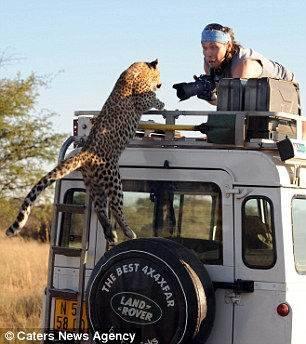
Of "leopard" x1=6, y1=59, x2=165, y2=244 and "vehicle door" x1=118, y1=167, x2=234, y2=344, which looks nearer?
"vehicle door" x1=118, y1=167, x2=234, y2=344

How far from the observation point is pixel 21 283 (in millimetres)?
14172

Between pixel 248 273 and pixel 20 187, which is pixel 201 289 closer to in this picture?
pixel 248 273

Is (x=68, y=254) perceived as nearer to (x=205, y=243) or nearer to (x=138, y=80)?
(x=205, y=243)

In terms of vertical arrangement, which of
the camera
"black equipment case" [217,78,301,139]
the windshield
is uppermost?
the camera

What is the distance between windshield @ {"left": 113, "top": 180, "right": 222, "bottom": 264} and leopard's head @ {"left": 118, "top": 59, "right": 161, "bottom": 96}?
99 centimetres

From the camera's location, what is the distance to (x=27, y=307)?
12039 millimetres

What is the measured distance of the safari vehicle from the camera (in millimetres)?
5945

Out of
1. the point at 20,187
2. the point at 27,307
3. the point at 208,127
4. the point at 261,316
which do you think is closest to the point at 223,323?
the point at 261,316

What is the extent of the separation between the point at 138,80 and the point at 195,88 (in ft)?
1.40

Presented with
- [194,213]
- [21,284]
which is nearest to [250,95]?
[194,213]

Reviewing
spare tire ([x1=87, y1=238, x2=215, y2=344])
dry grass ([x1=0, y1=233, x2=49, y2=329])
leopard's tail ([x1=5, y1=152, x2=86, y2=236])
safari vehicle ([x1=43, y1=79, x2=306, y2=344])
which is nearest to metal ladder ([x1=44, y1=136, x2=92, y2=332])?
safari vehicle ([x1=43, y1=79, x2=306, y2=344])

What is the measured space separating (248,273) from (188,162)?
79 cm

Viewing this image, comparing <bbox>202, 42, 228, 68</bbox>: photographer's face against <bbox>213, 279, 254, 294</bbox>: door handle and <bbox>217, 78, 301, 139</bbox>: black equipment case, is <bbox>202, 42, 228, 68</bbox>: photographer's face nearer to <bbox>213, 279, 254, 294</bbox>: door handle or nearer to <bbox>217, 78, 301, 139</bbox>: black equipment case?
<bbox>217, 78, 301, 139</bbox>: black equipment case

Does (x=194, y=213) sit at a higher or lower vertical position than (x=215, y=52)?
lower
